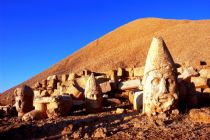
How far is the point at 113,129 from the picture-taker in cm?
946

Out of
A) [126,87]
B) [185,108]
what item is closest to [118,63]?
[126,87]

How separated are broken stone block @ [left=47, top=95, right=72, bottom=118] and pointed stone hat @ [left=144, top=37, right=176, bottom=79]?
4.02m

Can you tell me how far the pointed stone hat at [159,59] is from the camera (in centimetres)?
1082

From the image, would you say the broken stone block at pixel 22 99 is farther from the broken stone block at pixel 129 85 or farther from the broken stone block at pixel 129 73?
the broken stone block at pixel 129 73

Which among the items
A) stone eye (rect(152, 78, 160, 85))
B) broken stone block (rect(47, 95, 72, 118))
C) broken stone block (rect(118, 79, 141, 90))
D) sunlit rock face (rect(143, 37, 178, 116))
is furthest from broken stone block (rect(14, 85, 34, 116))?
stone eye (rect(152, 78, 160, 85))

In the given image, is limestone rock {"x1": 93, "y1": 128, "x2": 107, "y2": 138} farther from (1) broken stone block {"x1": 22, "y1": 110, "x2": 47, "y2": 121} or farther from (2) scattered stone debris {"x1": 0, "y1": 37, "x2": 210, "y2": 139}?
(1) broken stone block {"x1": 22, "y1": 110, "x2": 47, "y2": 121}

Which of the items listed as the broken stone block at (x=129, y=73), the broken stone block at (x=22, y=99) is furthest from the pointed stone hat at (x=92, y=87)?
the broken stone block at (x=129, y=73)

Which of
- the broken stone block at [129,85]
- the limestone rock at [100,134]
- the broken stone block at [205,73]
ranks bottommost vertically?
the limestone rock at [100,134]

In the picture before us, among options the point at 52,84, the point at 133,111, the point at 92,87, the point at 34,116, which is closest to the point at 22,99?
the point at 34,116

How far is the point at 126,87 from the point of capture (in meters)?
18.5

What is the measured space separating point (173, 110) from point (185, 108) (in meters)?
0.84

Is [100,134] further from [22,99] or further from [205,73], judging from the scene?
[205,73]

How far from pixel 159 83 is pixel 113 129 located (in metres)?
2.06

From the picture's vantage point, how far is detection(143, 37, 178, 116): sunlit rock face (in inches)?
414
